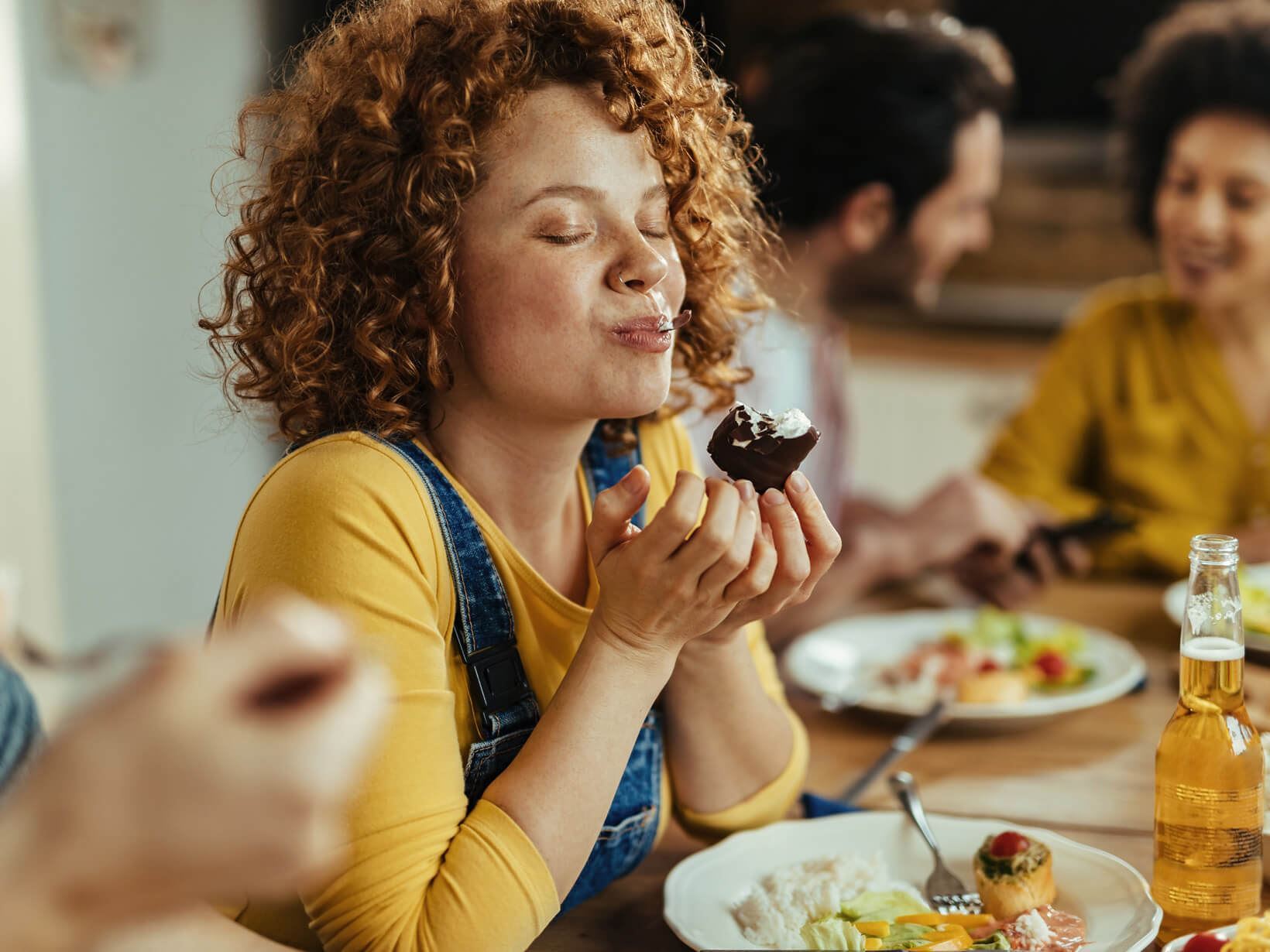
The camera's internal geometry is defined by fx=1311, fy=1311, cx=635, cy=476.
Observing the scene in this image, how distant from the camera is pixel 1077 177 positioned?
14.1ft

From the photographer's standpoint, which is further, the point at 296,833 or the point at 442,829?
the point at 442,829

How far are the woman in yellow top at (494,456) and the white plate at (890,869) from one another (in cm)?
9

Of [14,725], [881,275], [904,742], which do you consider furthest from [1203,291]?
[14,725]

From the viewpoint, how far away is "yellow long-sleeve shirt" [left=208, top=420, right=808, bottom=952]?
956 mm

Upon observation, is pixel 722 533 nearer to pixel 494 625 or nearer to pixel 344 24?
pixel 494 625

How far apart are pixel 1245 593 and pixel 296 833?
1654 millimetres

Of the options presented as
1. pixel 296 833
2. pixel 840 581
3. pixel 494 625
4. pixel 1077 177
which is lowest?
pixel 840 581

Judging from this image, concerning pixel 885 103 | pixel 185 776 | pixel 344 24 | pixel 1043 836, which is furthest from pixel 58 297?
pixel 185 776

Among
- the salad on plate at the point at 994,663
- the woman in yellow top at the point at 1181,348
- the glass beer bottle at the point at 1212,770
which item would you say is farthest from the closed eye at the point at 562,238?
the woman in yellow top at the point at 1181,348

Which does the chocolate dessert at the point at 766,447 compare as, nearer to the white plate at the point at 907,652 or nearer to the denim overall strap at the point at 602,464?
the denim overall strap at the point at 602,464

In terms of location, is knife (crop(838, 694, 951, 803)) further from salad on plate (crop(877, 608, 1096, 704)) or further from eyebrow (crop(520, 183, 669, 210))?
eyebrow (crop(520, 183, 669, 210))

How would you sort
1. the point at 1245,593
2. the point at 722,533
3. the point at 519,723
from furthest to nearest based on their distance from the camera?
the point at 1245,593 → the point at 519,723 → the point at 722,533

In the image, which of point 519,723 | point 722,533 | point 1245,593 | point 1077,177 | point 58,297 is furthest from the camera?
point 1077,177

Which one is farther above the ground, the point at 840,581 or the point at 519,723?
the point at 519,723
